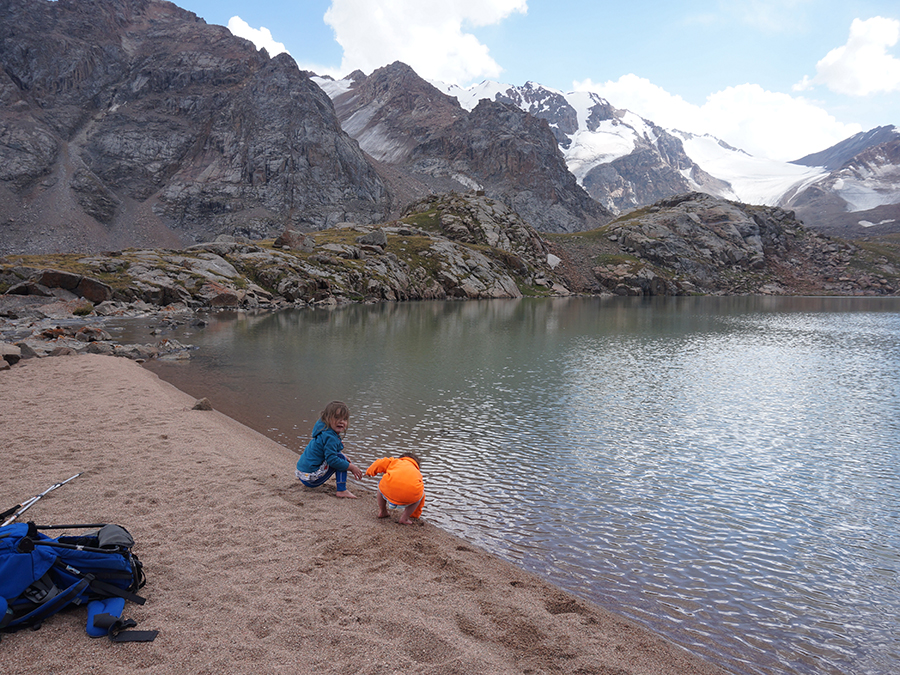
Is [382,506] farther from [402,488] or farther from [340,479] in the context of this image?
[340,479]

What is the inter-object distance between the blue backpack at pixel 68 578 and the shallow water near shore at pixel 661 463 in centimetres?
670

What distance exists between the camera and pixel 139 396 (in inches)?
808

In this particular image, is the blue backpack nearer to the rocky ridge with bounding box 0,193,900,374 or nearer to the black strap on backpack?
the black strap on backpack

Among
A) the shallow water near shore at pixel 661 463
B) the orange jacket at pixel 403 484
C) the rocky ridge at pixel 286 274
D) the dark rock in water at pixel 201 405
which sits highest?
the rocky ridge at pixel 286 274

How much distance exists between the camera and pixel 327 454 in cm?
1184

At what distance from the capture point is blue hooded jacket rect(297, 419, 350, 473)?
11.9 meters

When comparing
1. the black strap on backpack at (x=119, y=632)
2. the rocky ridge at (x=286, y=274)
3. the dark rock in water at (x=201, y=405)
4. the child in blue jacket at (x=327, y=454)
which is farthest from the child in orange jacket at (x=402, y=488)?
the rocky ridge at (x=286, y=274)

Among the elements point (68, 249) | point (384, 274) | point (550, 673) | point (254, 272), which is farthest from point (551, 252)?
point (550, 673)

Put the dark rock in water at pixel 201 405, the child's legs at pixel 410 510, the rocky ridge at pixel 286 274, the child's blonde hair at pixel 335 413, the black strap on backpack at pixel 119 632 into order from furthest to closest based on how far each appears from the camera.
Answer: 1. the rocky ridge at pixel 286 274
2. the dark rock in water at pixel 201 405
3. the child's blonde hair at pixel 335 413
4. the child's legs at pixel 410 510
5. the black strap on backpack at pixel 119 632

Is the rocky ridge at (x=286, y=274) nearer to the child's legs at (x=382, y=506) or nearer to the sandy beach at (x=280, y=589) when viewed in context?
the sandy beach at (x=280, y=589)

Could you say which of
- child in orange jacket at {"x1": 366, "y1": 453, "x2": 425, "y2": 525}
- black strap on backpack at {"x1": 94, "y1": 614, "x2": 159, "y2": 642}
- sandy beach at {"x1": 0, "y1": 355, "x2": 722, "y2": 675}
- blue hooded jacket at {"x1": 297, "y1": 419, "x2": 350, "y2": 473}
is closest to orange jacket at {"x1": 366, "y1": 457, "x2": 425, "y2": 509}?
child in orange jacket at {"x1": 366, "y1": 453, "x2": 425, "y2": 525}

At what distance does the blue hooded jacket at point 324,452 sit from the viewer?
1186 centimetres

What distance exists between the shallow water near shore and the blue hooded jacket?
7.73ft

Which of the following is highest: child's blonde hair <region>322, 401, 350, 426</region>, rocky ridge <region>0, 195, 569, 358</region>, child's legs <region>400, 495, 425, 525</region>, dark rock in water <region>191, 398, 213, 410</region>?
rocky ridge <region>0, 195, 569, 358</region>
